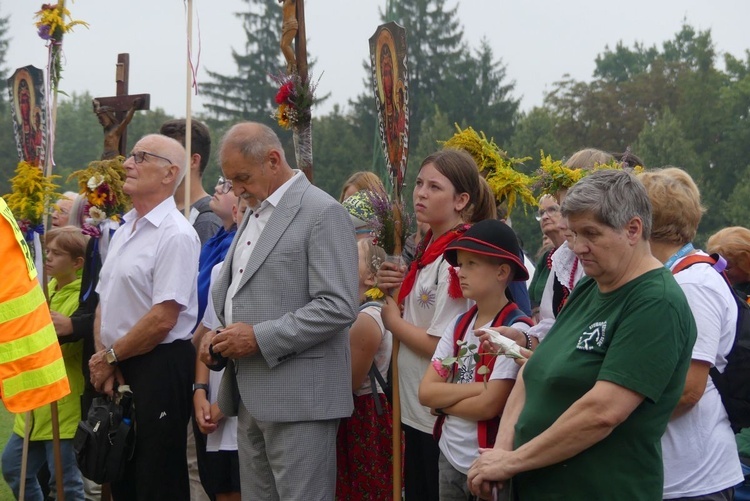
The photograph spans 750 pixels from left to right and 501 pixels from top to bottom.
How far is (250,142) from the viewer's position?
15.3 feet

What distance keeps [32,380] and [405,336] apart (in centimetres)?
165

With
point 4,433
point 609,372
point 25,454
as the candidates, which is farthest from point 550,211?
point 4,433

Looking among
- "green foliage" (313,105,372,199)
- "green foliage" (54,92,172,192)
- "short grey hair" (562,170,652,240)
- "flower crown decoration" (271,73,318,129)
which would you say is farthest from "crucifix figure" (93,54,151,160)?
"green foliage" (54,92,172,192)

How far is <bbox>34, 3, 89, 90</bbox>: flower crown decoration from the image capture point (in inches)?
267

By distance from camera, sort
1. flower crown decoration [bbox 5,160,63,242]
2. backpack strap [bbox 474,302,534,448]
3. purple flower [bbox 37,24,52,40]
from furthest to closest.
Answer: purple flower [bbox 37,24,52,40] < flower crown decoration [bbox 5,160,63,242] < backpack strap [bbox 474,302,534,448]

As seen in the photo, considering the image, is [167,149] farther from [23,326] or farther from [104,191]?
[23,326]

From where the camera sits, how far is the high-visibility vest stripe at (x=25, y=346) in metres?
3.70

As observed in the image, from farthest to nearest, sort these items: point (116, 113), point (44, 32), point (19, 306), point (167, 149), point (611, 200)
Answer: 1. point (116, 113)
2. point (44, 32)
3. point (167, 149)
4. point (19, 306)
5. point (611, 200)

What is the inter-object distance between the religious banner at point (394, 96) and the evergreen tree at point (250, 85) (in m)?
43.8

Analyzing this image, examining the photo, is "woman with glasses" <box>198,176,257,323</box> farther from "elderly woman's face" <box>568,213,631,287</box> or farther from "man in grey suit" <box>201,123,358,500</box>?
"elderly woman's face" <box>568,213,631,287</box>

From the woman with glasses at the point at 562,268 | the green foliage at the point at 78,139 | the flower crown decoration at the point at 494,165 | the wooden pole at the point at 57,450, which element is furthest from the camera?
the green foliage at the point at 78,139

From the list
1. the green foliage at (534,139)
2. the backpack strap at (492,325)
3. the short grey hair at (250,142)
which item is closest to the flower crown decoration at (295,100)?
the short grey hair at (250,142)

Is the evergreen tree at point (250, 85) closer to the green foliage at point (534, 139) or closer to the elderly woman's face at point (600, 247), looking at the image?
the green foliage at point (534, 139)

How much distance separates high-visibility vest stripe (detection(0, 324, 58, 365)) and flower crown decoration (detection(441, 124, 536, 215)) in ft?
7.28
